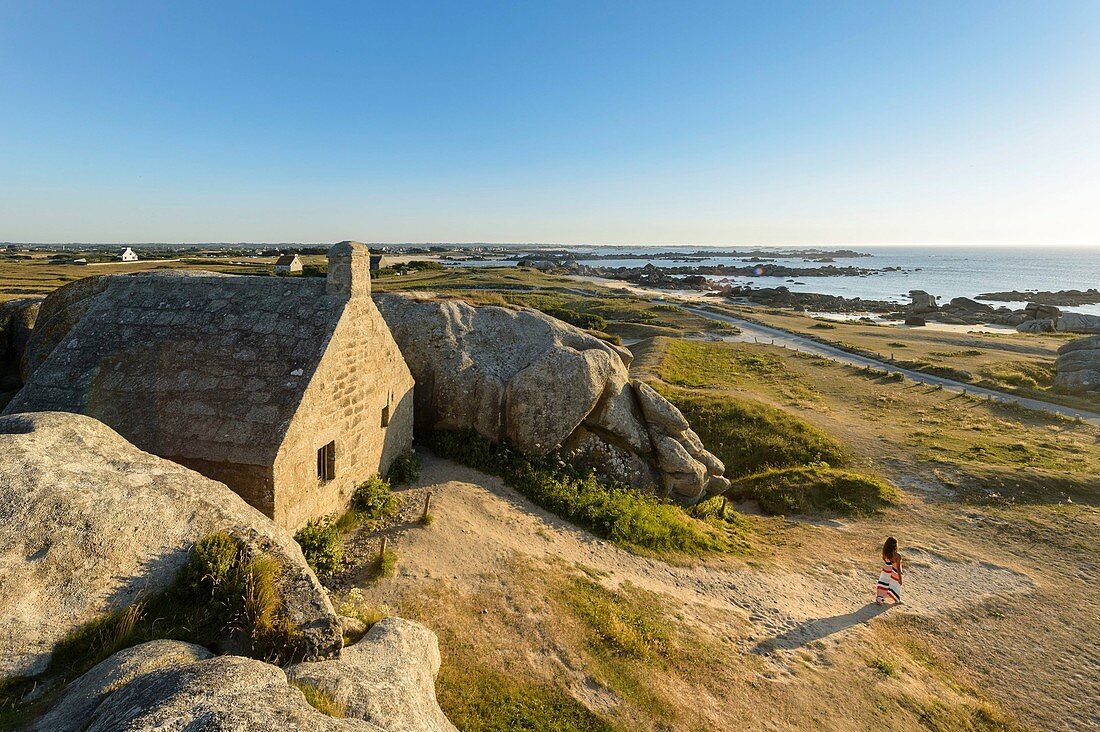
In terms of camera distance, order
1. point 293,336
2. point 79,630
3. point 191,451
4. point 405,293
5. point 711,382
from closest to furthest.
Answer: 1. point 79,630
2. point 191,451
3. point 293,336
4. point 405,293
5. point 711,382

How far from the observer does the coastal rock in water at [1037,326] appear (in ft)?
209

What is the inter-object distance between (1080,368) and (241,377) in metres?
47.8

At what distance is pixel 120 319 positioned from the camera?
11344mm

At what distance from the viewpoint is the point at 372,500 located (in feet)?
41.2

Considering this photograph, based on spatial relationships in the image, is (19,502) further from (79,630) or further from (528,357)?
(528,357)

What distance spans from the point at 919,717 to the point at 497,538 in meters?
9.30

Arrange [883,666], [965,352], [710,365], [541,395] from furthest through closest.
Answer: [965,352] < [710,365] < [541,395] < [883,666]

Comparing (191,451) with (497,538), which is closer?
(191,451)

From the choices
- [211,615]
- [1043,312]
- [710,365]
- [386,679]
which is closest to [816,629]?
[386,679]

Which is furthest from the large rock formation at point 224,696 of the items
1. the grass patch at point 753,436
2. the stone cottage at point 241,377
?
the grass patch at point 753,436

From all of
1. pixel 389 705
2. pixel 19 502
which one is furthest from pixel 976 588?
pixel 19 502

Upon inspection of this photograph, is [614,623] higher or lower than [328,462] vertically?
lower

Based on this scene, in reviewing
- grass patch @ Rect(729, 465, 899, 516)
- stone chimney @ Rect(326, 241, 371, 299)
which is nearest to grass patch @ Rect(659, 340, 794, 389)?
grass patch @ Rect(729, 465, 899, 516)

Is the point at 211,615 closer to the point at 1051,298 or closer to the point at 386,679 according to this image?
the point at 386,679
